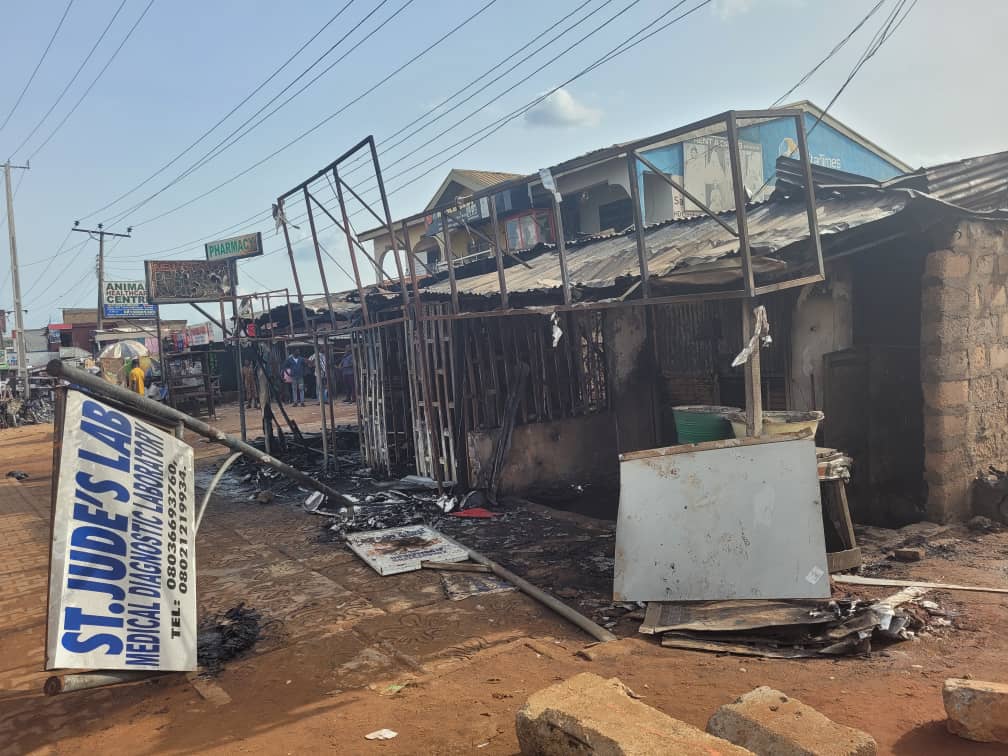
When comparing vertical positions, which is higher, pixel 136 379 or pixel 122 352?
pixel 122 352

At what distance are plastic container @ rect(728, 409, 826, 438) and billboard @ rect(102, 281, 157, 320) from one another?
28766 millimetres

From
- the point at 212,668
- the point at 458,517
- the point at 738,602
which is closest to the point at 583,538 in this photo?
the point at 458,517

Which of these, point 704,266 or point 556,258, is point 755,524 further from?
point 556,258

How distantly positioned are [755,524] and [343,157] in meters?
6.57

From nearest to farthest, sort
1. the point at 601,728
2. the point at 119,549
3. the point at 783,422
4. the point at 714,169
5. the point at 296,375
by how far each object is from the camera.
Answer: the point at 601,728
the point at 119,549
the point at 783,422
the point at 714,169
the point at 296,375

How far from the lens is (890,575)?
566cm

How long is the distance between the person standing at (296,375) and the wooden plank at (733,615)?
22221 mm

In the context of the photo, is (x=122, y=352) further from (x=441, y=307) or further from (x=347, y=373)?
(x=441, y=307)

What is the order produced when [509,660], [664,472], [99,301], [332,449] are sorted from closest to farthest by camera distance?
[509,660], [664,472], [332,449], [99,301]

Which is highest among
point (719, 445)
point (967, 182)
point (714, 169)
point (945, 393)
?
point (714, 169)

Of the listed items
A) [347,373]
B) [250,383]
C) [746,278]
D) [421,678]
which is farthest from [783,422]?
[250,383]

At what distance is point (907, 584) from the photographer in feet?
17.4

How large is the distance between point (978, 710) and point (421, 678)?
2.93 metres

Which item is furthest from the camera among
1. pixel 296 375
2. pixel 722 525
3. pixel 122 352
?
A: pixel 296 375
